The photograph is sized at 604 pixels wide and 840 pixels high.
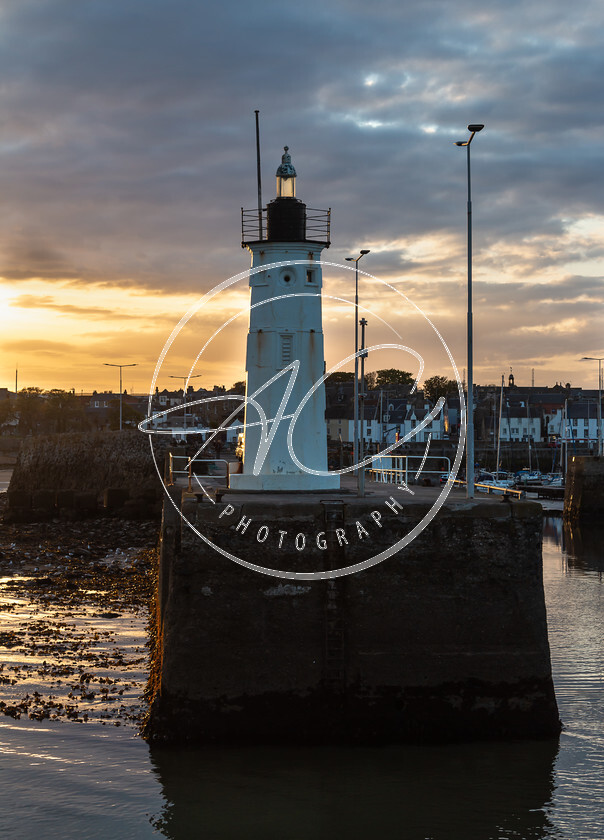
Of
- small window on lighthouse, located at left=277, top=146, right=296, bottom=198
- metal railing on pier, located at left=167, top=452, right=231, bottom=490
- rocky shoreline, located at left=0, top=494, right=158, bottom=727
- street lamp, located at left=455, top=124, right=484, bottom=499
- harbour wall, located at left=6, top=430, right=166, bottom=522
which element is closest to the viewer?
rocky shoreline, located at left=0, top=494, right=158, bottom=727

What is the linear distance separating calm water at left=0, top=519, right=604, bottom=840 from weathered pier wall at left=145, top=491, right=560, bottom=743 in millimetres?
465

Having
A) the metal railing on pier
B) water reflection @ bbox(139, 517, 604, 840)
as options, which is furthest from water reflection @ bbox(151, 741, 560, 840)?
the metal railing on pier

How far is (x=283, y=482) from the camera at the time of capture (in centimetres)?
2069

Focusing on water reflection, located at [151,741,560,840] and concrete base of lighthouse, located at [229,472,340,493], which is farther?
concrete base of lighthouse, located at [229,472,340,493]

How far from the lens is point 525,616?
47.5ft

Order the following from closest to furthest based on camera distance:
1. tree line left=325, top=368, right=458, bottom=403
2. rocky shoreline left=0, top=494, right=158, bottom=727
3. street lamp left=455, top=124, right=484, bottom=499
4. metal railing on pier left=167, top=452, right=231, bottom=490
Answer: rocky shoreline left=0, top=494, right=158, bottom=727, street lamp left=455, top=124, right=484, bottom=499, metal railing on pier left=167, top=452, right=231, bottom=490, tree line left=325, top=368, right=458, bottom=403

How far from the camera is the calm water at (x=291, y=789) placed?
12.0 meters

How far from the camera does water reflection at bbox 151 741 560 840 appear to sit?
12070 mm

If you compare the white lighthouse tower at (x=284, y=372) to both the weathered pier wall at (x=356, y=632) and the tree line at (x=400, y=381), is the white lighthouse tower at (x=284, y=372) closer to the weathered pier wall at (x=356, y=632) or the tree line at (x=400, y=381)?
the weathered pier wall at (x=356, y=632)

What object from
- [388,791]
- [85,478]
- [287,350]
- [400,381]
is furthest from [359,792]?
[400,381]

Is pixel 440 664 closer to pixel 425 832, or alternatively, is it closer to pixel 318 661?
pixel 318 661

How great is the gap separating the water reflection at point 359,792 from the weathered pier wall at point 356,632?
1.08 feet

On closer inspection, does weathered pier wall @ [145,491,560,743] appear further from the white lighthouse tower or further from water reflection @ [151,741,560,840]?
the white lighthouse tower

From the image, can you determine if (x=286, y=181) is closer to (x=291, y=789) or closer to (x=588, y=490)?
(x=291, y=789)
